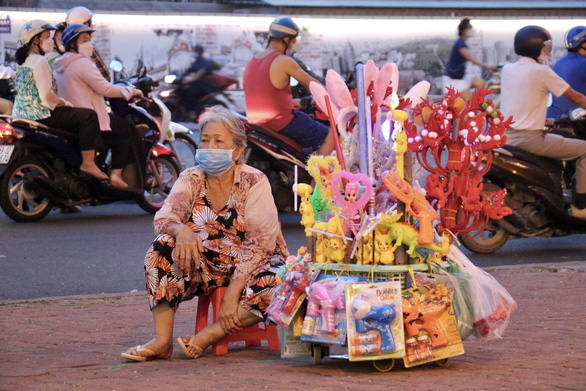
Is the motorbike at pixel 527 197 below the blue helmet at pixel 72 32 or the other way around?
Answer: below

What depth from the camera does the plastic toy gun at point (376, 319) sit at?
445 centimetres

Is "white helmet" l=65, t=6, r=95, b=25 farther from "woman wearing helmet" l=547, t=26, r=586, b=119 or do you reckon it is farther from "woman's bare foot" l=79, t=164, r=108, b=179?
"woman wearing helmet" l=547, t=26, r=586, b=119

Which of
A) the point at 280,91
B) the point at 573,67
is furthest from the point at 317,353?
the point at 573,67

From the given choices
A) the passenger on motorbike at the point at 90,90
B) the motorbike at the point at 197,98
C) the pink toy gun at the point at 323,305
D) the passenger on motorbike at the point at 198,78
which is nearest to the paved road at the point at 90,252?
the passenger on motorbike at the point at 90,90

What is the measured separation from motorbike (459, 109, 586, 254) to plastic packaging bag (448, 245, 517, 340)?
3.74 m

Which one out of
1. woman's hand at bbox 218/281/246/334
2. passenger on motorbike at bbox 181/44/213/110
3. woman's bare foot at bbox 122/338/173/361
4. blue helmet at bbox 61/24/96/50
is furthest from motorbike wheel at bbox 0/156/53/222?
passenger on motorbike at bbox 181/44/213/110

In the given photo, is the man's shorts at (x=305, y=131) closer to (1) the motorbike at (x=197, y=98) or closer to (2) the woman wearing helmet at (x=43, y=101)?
(2) the woman wearing helmet at (x=43, y=101)

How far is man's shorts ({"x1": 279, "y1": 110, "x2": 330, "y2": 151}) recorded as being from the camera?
32.9 ft

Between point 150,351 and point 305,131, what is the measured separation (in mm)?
5271

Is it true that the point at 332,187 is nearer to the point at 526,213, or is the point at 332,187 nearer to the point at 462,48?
the point at 526,213

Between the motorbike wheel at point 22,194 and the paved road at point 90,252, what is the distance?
122mm

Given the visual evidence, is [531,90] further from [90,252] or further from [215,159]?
[215,159]

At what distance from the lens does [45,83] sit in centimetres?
1014

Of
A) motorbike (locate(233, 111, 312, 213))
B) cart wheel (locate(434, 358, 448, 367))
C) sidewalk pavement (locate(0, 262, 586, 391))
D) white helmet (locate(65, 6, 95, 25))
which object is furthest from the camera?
white helmet (locate(65, 6, 95, 25))
